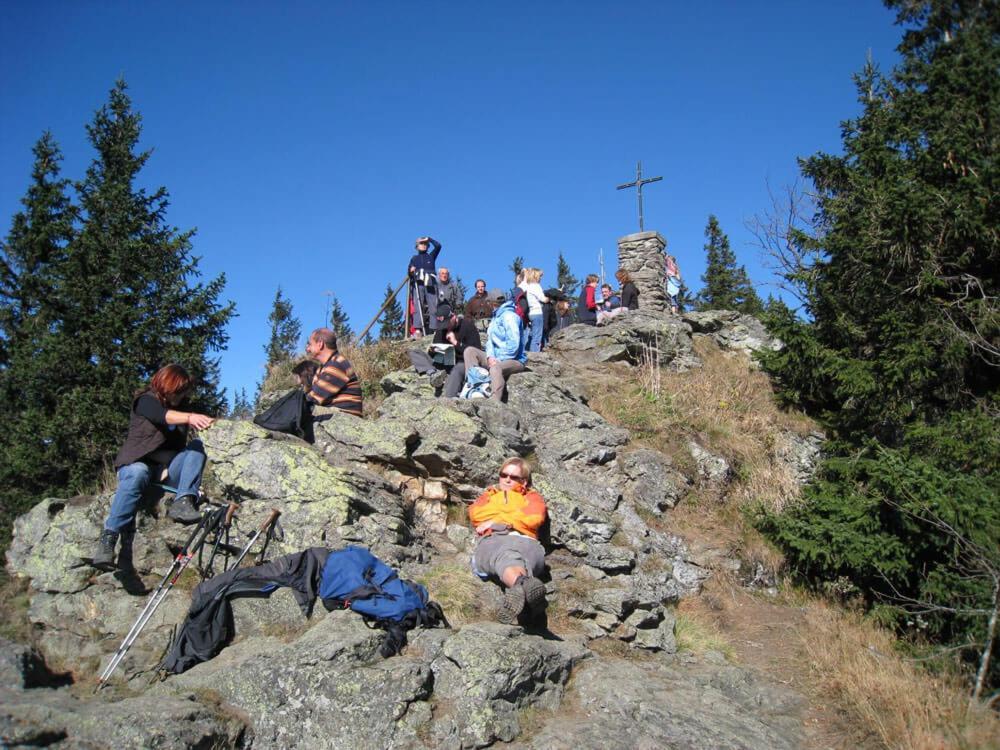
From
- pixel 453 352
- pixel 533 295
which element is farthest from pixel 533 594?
pixel 533 295

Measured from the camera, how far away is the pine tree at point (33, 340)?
11.7 m

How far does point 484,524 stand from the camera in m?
6.15

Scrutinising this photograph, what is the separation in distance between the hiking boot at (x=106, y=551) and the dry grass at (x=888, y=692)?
6102 mm

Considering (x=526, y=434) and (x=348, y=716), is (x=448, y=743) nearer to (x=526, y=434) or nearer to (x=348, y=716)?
(x=348, y=716)

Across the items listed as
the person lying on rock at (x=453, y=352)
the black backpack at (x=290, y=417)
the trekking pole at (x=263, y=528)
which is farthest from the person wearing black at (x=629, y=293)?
the trekking pole at (x=263, y=528)

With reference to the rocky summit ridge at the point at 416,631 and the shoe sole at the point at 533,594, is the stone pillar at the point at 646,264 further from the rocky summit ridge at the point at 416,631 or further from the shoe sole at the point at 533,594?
the shoe sole at the point at 533,594

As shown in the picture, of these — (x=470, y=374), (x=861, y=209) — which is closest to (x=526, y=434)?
(x=470, y=374)

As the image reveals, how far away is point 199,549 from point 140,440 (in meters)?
1.11

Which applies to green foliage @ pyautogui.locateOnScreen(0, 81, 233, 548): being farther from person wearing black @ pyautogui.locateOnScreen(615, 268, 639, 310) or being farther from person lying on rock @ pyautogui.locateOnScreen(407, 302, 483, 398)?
person wearing black @ pyautogui.locateOnScreen(615, 268, 639, 310)

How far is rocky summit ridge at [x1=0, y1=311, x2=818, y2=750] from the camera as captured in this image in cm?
453

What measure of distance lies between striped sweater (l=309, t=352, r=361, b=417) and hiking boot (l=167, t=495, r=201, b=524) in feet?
7.43

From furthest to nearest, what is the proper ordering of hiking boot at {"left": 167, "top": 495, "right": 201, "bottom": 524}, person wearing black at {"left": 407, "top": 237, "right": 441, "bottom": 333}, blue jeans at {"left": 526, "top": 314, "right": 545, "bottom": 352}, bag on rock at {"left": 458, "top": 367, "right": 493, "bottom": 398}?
person wearing black at {"left": 407, "top": 237, "right": 441, "bottom": 333}, blue jeans at {"left": 526, "top": 314, "right": 545, "bottom": 352}, bag on rock at {"left": 458, "top": 367, "right": 493, "bottom": 398}, hiking boot at {"left": 167, "top": 495, "right": 201, "bottom": 524}

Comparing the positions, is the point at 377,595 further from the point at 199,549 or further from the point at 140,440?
the point at 140,440

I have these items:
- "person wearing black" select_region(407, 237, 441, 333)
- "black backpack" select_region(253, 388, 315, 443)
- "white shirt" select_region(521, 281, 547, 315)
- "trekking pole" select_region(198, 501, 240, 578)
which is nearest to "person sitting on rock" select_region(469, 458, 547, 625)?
"trekking pole" select_region(198, 501, 240, 578)
